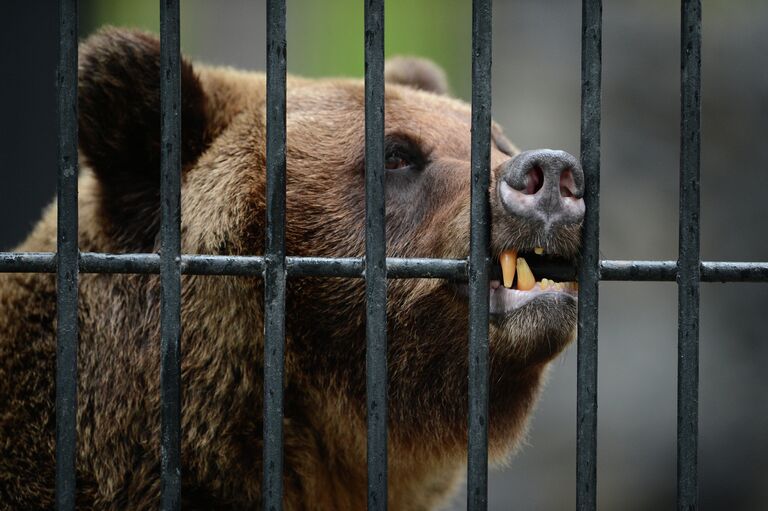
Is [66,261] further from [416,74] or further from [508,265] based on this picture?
[416,74]

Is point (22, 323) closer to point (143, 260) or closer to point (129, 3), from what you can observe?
point (143, 260)

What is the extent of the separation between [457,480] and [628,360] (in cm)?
557

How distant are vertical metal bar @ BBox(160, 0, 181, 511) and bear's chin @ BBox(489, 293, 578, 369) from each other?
41.9 inches

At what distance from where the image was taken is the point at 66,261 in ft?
7.14

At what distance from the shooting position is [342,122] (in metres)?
3.57

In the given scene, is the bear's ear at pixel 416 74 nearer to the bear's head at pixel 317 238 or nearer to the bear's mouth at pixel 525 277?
the bear's head at pixel 317 238

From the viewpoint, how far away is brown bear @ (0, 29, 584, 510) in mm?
3010

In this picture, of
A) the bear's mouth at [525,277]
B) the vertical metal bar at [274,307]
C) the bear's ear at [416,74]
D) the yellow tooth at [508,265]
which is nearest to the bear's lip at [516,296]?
the bear's mouth at [525,277]

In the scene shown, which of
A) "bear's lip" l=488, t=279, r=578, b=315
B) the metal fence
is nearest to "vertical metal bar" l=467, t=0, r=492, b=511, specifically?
the metal fence

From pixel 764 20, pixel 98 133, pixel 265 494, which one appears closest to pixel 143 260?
pixel 265 494

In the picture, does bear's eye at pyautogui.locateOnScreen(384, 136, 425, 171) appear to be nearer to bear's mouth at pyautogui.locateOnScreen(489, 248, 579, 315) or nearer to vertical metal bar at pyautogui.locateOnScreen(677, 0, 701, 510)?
bear's mouth at pyautogui.locateOnScreen(489, 248, 579, 315)

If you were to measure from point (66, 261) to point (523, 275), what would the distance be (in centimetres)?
131

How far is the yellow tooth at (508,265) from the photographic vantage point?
254cm

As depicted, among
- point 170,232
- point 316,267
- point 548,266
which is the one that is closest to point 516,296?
point 548,266
